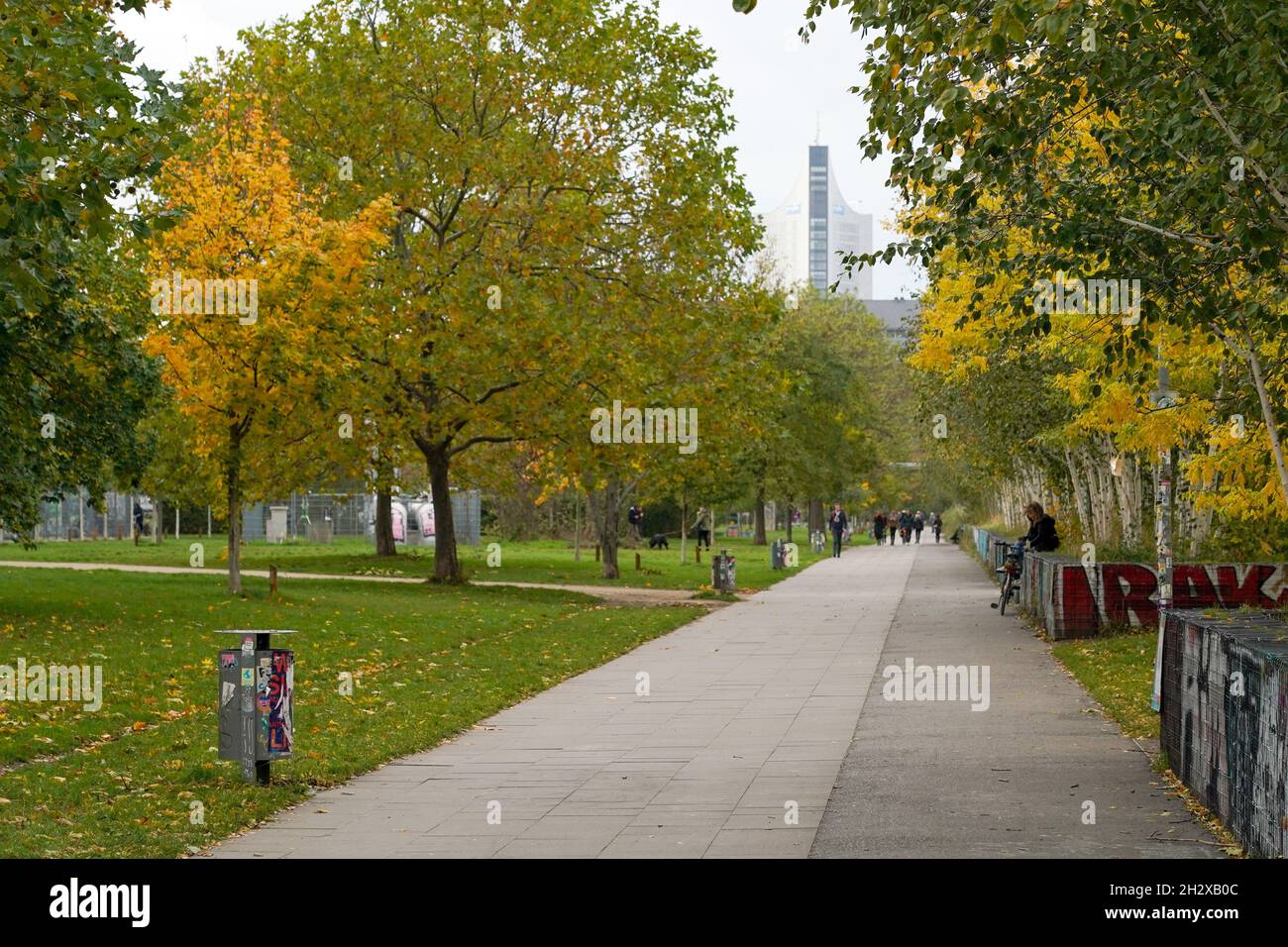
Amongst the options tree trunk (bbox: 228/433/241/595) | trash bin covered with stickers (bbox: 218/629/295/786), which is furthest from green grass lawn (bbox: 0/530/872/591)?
trash bin covered with stickers (bbox: 218/629/295/786)

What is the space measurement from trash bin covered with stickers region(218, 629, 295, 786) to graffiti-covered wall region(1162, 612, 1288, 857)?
5.46 metres

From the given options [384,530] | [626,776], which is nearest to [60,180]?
[626,776]

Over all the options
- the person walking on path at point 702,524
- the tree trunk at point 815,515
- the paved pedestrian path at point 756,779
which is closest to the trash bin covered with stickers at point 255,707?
the paved pedestrian path at point 756,779

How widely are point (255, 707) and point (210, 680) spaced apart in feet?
19.8

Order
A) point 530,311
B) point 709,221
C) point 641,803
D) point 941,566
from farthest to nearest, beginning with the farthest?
point 941,566, point 709,221, point 530,311, point 641,803

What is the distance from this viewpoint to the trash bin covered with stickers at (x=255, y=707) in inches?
402

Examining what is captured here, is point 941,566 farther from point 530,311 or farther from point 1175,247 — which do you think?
point 1175,247

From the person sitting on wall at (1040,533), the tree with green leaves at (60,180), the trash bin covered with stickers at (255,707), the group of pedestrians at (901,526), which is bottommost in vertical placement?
the group of pedestrians at (901,526)

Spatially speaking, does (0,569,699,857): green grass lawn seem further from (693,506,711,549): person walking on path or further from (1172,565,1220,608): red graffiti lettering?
(693,506,711,549): person walking on path

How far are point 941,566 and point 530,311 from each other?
80.1 feet

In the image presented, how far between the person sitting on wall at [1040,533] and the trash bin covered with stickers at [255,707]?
17.0 meters

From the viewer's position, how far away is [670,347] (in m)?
31.5

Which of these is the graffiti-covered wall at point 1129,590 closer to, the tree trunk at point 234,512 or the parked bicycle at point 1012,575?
the parked bicycle at point 1012,575
